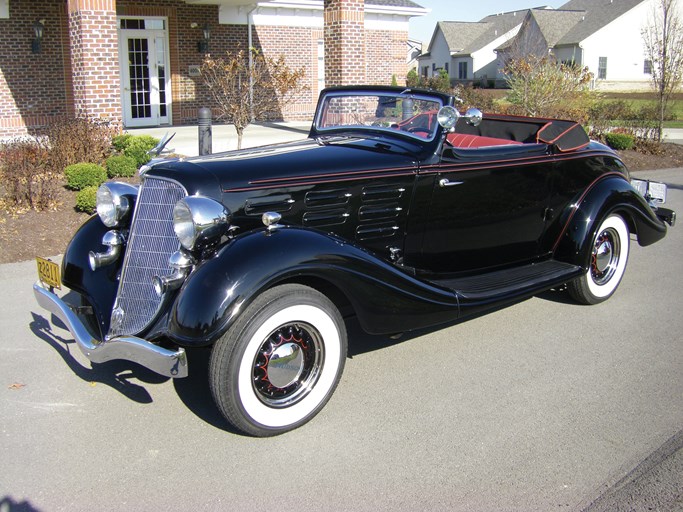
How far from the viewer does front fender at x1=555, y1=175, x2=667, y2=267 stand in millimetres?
5129

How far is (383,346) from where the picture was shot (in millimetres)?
4656

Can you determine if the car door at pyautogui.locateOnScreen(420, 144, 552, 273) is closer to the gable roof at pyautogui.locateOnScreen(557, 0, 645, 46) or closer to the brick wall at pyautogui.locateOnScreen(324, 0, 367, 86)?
the brick wall at pyautogui.locateOnScreen(324, 0, 367, 86)

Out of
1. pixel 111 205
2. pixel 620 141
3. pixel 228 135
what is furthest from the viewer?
pixel 620 141

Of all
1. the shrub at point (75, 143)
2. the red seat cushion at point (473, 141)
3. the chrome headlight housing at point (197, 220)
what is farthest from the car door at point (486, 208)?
the shrub at point (75, 143)

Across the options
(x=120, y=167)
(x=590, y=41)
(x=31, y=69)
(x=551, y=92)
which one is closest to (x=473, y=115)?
(x=120, y=167)

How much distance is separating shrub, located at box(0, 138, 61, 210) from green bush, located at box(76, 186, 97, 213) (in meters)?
0.33

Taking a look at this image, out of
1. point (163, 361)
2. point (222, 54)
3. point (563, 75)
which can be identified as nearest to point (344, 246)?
point (163, 361)

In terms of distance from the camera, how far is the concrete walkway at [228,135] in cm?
1268

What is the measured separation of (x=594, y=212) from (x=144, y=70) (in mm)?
14280

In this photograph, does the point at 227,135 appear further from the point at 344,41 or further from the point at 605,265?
the point at 605,265

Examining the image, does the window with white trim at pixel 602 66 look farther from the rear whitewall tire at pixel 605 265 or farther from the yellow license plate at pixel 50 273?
the yellow license plate at pixel 50 273

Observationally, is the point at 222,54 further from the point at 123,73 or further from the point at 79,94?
the point at 79,94

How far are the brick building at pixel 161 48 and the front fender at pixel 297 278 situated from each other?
855 centimetres

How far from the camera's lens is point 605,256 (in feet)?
18.2
